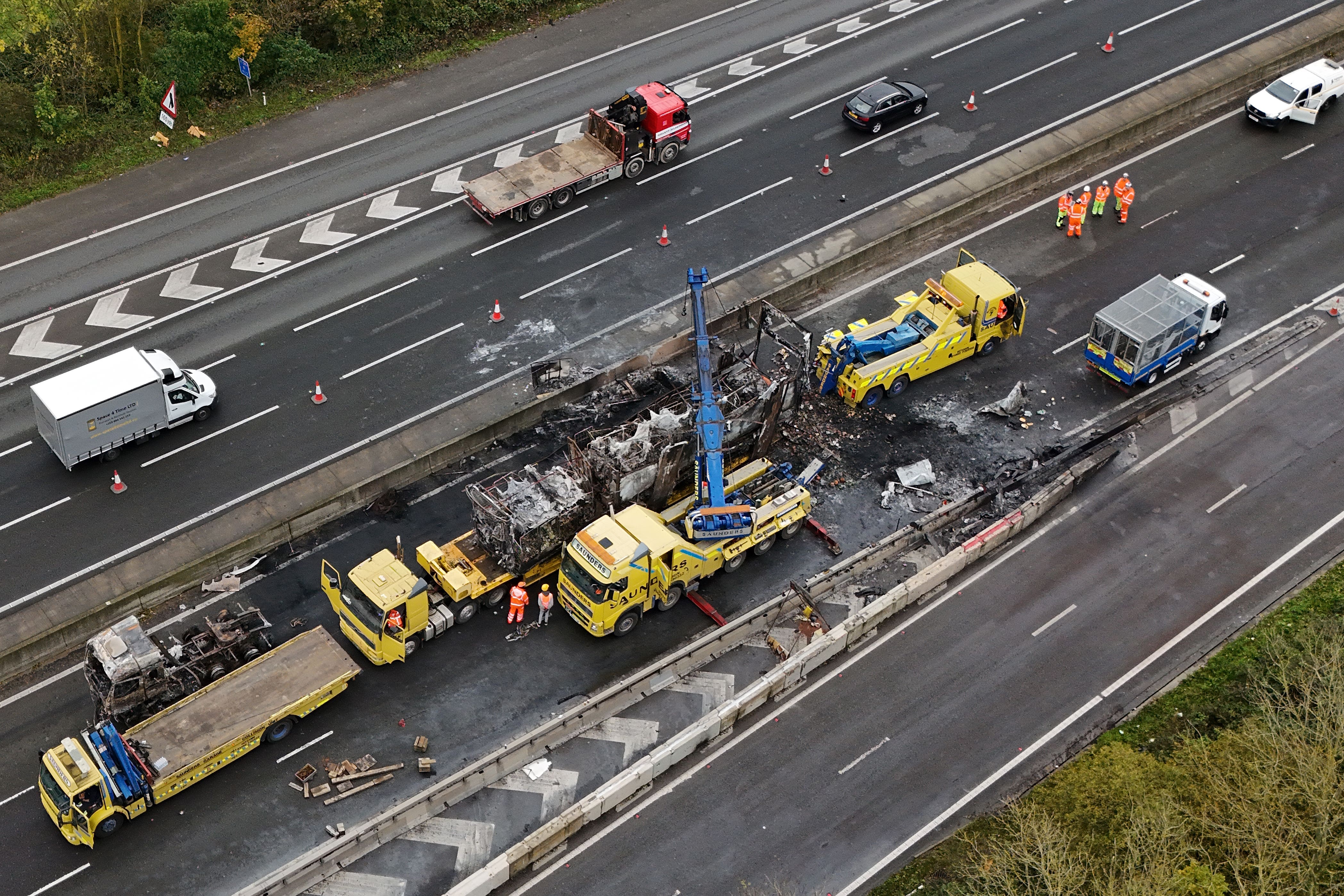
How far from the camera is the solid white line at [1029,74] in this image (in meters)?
56.5

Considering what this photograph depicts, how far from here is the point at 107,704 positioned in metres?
33.2

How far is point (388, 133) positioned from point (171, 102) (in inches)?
314

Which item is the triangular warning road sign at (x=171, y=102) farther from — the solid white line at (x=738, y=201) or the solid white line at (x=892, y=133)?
the solid white line at (x=892, y=133)

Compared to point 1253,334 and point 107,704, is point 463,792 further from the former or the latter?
point 1253,334

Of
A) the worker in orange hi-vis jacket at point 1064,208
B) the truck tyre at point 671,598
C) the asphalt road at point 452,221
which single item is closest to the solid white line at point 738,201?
the asphalt road at point 452,221

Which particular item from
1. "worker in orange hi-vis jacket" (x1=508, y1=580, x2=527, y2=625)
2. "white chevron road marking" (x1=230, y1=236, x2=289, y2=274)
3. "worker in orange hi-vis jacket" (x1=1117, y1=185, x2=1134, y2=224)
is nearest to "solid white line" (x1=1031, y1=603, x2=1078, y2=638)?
"worker in orange hi-vis jacket" (x1=508, y1=580, x2=527, y2=625)

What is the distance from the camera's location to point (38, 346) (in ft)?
148

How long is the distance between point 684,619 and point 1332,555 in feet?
60.7

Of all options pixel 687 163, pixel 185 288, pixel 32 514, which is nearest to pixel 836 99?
pixel 687 163

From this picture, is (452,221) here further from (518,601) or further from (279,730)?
(279,730)

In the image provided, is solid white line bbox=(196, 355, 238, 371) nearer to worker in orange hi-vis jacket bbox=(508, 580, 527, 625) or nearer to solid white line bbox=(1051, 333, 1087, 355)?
worker in orange hi-vis jacket bbox=(508, 580, 527, 625)

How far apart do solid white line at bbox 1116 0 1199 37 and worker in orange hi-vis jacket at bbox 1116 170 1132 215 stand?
11.6 meters

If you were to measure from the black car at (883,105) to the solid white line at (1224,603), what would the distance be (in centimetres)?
2259

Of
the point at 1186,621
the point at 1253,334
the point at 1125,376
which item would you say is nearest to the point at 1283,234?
the point at 1253,334
